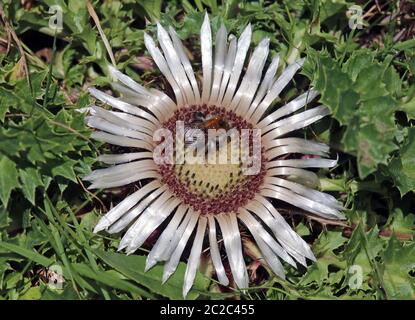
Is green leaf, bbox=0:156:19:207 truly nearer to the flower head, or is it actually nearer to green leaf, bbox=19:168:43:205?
green leaf, bbox=19:168:43:205

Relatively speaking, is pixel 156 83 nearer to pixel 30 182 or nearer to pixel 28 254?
pixel 30 182

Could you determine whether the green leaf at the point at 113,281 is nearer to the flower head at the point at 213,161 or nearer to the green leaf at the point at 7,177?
the flower head at the point at 213,161

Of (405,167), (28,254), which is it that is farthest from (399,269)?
(28,254)

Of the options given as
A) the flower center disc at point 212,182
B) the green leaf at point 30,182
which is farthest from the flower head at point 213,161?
the green leaf at point 30,182

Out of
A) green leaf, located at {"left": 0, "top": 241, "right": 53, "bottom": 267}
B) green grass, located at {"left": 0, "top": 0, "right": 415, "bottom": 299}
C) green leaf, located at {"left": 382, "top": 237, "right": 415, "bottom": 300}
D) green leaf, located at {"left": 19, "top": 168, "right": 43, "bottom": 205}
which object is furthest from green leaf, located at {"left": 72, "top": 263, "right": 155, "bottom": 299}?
green leaf, located at {"left": 382, "top": 237, "right": 415, "bottom": 300}

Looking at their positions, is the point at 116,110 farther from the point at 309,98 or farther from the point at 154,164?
the point at 309,98
